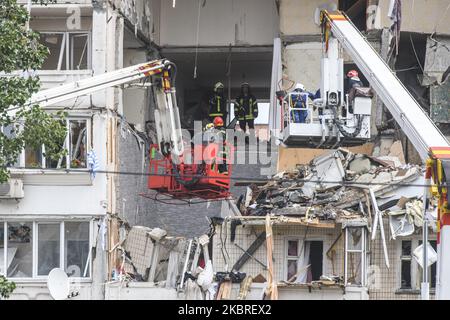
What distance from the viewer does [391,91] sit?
31.1m

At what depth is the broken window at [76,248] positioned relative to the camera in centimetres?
3969

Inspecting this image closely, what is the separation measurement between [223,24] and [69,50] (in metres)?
8.45

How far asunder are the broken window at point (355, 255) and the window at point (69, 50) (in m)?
8.39

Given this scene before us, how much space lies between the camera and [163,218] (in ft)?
152

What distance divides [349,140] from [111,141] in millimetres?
8166

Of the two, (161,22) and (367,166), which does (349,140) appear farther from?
(161,22)

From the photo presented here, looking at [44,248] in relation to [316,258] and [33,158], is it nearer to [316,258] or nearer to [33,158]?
[33,158]

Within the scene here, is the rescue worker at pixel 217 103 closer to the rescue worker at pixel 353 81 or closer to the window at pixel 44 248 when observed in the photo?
the window at pixel 44 248

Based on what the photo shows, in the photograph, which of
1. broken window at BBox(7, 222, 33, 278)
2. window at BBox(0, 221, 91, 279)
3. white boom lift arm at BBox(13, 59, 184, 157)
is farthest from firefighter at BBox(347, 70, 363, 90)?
broken window at BBox(7, 222, 33, 278)

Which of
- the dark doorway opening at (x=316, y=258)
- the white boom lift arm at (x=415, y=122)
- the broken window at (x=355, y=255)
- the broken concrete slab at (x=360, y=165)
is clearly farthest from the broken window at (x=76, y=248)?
the white boom lift arm at (x=415, y=122)

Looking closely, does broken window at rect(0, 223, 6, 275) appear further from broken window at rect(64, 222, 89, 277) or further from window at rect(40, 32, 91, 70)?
window at rect(40, 32, 91, 70)

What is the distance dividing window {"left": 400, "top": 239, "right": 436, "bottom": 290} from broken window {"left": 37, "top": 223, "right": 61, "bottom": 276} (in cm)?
889

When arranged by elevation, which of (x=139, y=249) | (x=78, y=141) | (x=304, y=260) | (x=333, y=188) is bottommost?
(x=304, y=260)

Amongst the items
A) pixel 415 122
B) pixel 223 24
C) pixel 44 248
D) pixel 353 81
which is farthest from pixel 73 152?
pixel 415 122
